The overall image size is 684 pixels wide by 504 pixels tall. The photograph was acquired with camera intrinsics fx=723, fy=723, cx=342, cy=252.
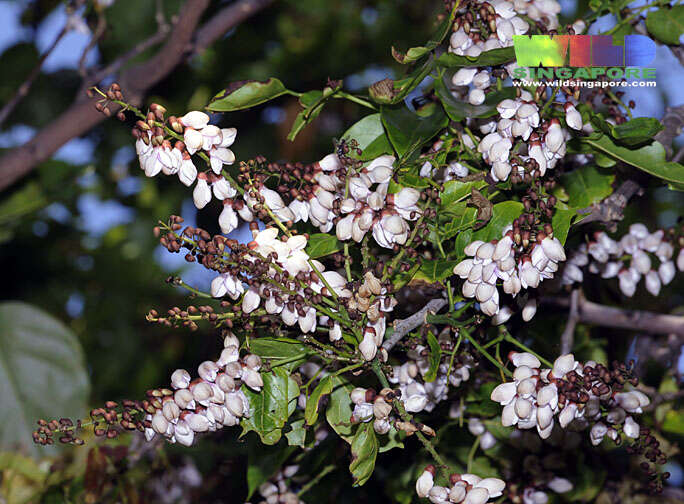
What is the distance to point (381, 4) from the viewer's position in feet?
4.78

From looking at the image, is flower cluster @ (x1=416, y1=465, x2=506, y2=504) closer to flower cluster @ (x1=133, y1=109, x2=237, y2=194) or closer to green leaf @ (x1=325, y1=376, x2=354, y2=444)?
green leaf @ (x1=325, y1=376, x2=354, y2=444)

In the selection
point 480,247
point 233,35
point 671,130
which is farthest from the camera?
point 233,35

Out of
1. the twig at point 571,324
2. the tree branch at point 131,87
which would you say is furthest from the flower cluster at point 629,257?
the tree branch at point 131,87

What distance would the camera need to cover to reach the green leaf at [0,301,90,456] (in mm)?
913

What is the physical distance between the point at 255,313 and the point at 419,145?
133 mm

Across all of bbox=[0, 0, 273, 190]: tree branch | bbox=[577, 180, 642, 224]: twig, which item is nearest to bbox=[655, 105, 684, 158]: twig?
bbox=[577, 180, 642, 224]: twig

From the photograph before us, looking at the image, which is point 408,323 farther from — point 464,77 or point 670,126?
point 670,126

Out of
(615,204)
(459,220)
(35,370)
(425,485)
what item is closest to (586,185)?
(615,204)

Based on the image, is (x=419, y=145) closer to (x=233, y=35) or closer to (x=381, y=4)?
(x=233, y=35)

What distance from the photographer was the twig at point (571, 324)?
0.52 m

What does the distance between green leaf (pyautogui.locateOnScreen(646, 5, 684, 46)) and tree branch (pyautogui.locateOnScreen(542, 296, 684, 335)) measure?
0.20 m

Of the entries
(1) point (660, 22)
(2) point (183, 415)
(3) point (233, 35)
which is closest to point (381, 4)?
(3) point (233, 35)

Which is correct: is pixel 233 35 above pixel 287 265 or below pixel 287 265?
below

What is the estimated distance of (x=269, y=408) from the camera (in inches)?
15.4
